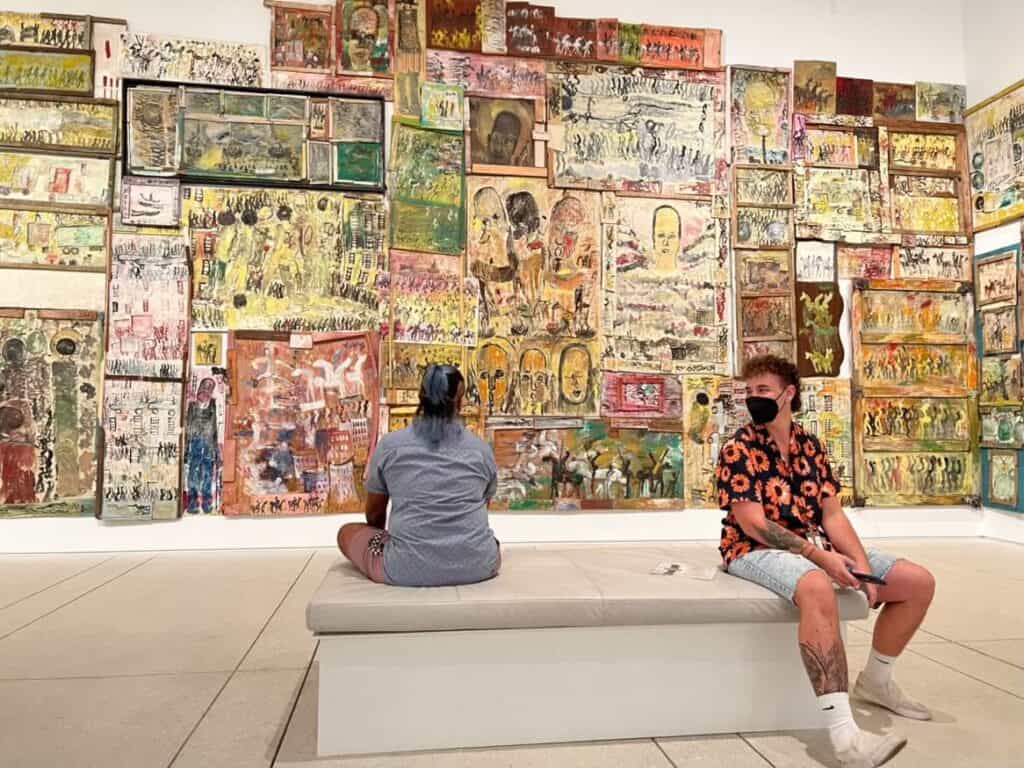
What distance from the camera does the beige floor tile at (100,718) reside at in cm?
240

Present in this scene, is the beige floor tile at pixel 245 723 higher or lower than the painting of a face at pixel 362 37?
lower

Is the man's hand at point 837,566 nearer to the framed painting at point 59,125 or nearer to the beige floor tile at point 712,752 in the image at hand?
the beige floor tile at point 712,752

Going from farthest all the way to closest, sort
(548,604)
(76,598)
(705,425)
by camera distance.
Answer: (705,425) → (76,598) → (548,604)

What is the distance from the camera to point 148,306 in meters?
6.29

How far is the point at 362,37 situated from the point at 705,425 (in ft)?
16.7

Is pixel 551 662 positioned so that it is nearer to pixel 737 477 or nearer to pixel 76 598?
pixel 737 477

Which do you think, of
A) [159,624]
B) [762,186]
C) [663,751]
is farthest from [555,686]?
[762,186]

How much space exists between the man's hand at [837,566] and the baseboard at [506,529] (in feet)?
13.5

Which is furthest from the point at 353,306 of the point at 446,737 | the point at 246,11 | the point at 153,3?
the point at 446,737

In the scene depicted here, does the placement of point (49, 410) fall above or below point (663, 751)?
above

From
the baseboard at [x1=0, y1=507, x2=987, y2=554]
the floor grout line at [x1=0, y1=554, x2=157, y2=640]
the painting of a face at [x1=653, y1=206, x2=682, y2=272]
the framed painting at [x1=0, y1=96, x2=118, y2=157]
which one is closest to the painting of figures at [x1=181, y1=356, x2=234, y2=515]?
the baseboard at [x1=0, y1=507, x2=987, y2=554]

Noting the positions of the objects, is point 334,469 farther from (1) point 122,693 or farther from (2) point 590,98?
(2) point 590,98

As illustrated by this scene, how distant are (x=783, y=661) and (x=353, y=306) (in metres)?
4.98

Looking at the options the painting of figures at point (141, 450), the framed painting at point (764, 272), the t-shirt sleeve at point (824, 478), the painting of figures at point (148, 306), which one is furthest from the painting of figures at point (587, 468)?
the t-shirt sleeve at point (824, 478)
